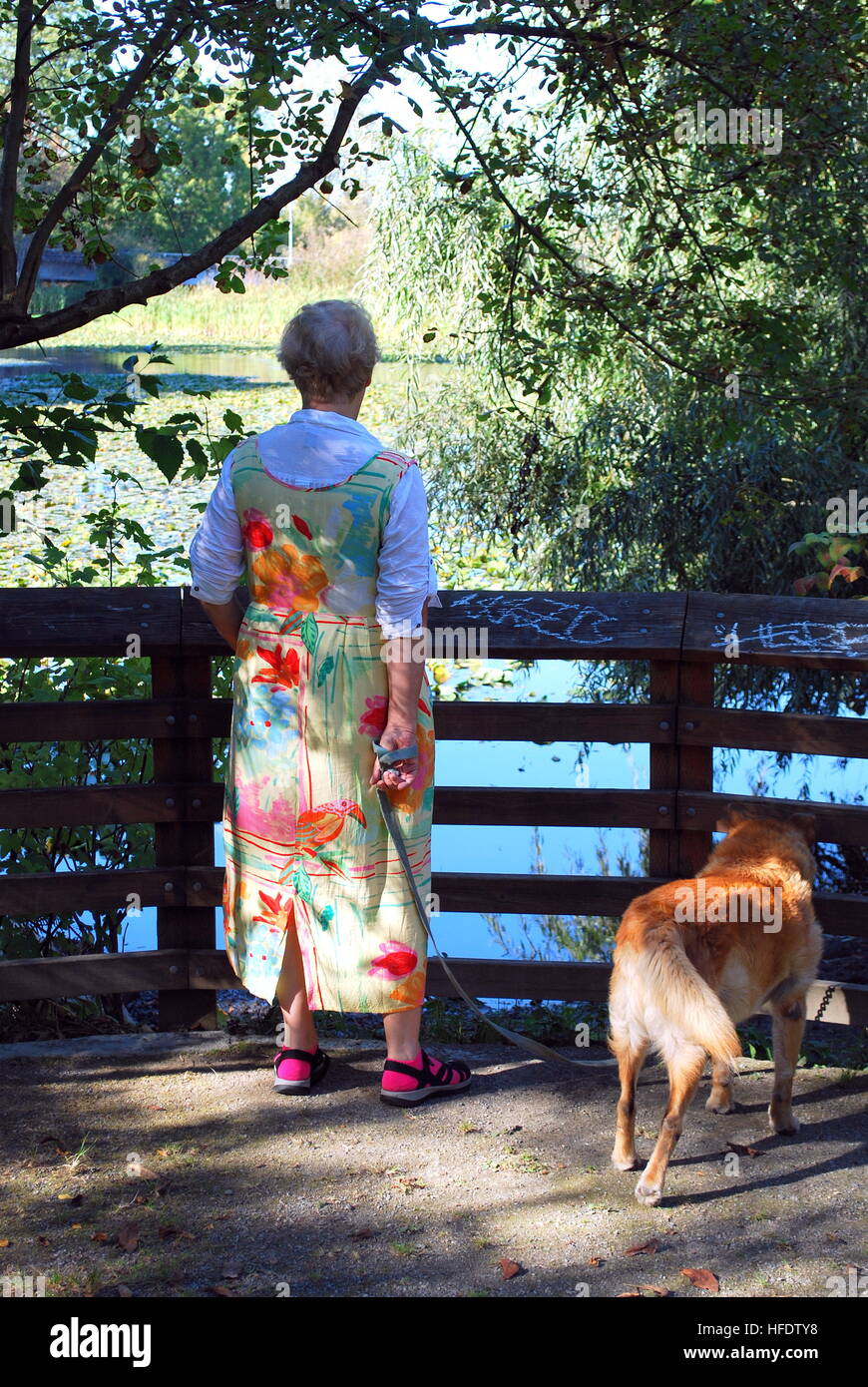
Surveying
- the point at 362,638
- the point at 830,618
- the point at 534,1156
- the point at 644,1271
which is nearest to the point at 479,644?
the point at 362,638

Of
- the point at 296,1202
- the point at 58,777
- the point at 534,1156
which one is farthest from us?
the point at 58,777

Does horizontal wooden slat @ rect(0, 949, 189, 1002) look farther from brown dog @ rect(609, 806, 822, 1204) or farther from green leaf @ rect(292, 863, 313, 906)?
brown dog @ rect(609, 806, 822, 1204)

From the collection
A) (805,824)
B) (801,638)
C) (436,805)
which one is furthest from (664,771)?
(436,805)

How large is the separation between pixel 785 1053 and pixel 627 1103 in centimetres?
52

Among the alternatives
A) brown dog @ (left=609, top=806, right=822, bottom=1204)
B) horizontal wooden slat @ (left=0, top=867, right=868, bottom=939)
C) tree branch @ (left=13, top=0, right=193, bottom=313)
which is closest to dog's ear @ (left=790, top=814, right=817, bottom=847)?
brown dog @ (left=609, top=806, right=822, bottom=1204)

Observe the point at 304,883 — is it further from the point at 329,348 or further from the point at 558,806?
the point at 329,348

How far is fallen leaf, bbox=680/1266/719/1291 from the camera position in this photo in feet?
8.95

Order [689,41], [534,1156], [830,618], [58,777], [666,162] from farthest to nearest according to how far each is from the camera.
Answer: [666,162] → [689,41] → [58,777] → [830,618] → [534,1156]

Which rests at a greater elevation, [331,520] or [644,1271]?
[331,520]

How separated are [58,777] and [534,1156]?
7.86ft

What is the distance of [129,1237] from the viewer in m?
2.93

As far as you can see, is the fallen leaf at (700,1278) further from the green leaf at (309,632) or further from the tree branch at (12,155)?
the tree branch at (12,155)

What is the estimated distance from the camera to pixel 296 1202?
10.2ft

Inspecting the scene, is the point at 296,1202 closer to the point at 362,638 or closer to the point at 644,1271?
the point at 644,1271
